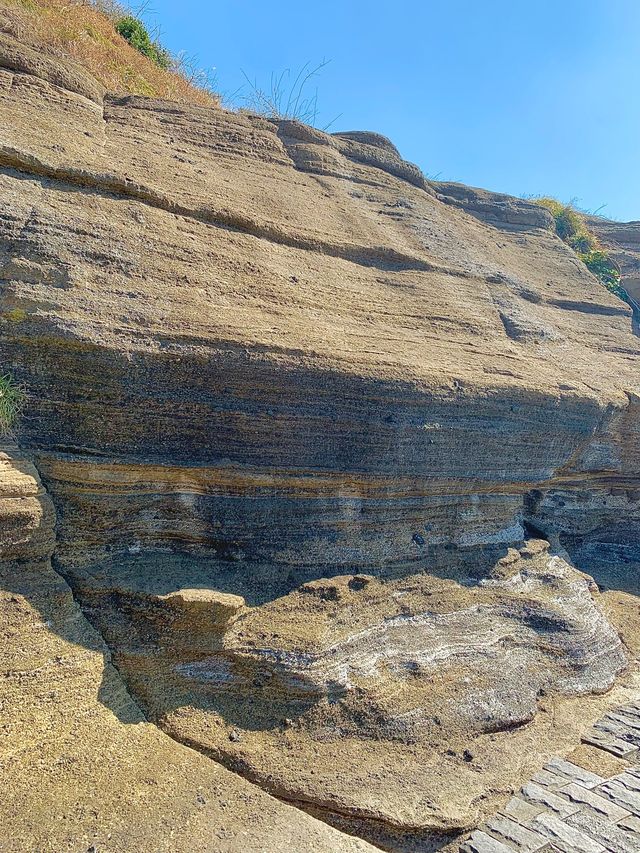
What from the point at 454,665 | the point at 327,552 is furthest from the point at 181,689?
the point at 454,665

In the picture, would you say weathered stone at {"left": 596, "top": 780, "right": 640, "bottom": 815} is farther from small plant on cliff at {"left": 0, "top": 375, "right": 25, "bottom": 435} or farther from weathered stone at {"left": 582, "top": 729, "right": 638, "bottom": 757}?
small plant on cliff at {"left": 0, "top": 375, "right": 25, "bottom": 435}

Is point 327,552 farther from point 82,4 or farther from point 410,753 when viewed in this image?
point 82,4

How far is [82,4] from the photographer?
928 centimetres

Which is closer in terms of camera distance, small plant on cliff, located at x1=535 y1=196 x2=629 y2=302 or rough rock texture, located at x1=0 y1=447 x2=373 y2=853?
rough rock texture, located at x1=0 y1=447 x2=373 y2=853

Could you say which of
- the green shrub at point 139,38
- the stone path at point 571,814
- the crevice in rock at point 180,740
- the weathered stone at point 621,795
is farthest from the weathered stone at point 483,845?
the green shrub at point 139,38

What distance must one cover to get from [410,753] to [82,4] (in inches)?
429

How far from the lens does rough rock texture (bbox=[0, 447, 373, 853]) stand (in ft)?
12.9

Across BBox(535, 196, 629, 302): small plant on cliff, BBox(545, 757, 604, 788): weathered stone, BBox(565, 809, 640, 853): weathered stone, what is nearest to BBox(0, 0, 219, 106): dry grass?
BBox(535, 196, 629, 302): small plant on cliff

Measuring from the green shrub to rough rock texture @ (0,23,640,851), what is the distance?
403 cm

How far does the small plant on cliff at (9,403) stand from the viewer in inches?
189

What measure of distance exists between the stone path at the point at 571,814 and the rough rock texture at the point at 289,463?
172 millimetres

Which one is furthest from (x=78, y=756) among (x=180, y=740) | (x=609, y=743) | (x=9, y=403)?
(x=609, y=743)

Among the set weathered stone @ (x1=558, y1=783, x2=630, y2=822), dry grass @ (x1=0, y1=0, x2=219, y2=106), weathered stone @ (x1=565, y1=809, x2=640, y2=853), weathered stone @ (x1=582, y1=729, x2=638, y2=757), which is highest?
dry grass @ (x1=0, y1=0, x2=219, y2=106)

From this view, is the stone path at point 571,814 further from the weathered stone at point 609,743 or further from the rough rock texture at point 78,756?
the rough rock texture at point 78,756
